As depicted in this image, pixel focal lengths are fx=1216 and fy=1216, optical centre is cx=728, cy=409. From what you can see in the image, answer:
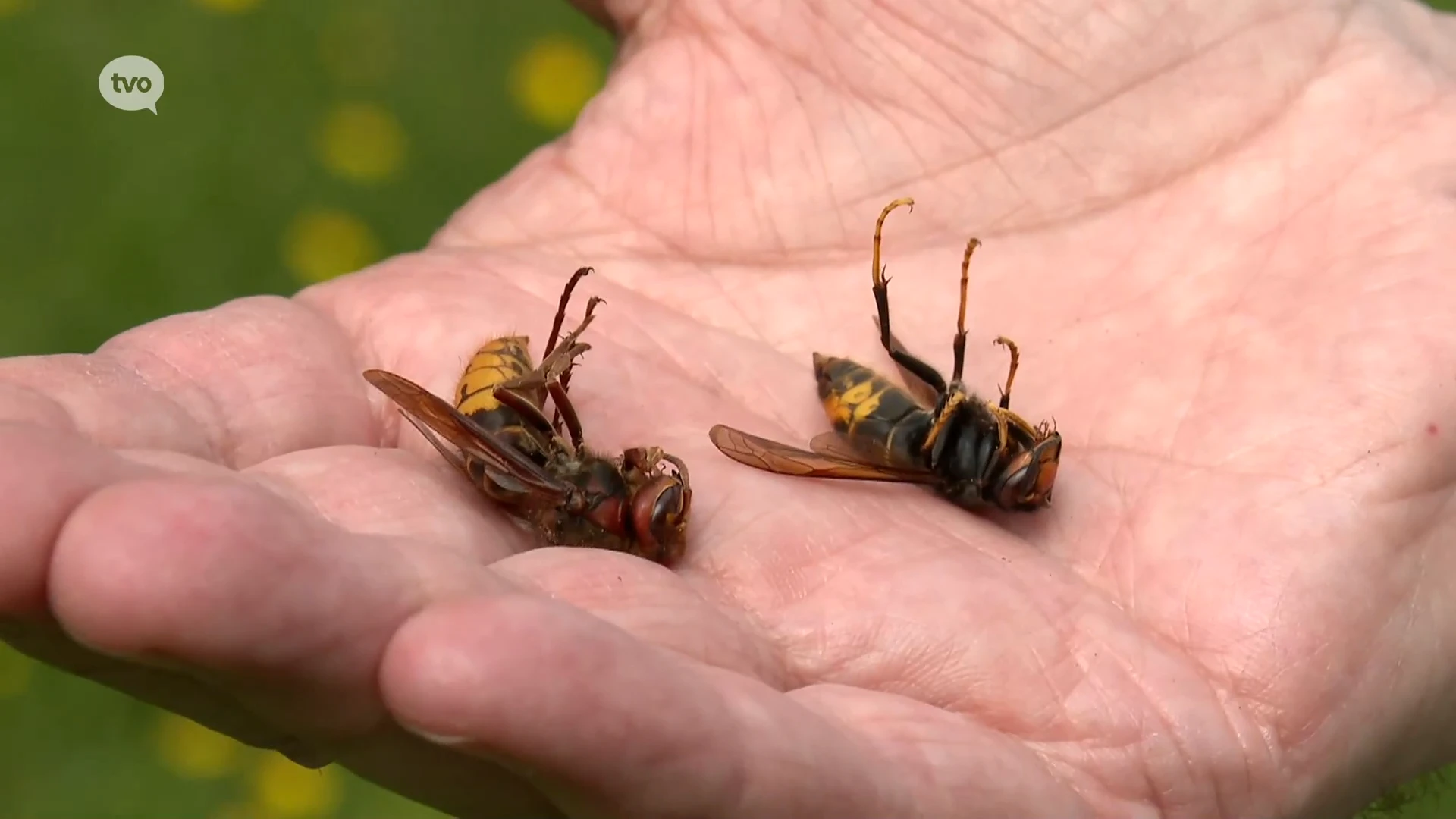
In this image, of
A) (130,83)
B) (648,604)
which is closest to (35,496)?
(648,604)

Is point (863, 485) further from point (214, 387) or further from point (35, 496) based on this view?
point (35, 496)

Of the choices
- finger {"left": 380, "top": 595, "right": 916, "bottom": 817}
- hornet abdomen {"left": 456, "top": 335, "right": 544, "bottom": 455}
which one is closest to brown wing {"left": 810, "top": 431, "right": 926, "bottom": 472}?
hornet abdomen {"left": 456, "top": 335, "right": 544, "bottom": 455}

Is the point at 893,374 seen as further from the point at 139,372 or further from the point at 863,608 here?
the point at 139,372

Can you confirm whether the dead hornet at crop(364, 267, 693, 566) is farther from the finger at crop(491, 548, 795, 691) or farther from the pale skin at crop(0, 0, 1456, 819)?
the finger at crop(491, 548, 795, 691)

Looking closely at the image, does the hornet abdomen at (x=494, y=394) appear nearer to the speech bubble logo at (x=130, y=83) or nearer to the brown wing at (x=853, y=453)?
the brown wing at (x=853, y=453)

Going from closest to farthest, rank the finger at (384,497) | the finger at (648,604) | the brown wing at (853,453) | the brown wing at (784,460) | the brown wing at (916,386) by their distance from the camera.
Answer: the finger at (648,604)
the finger at (384,497)
the brown wing at (784,460)
the brown wing at (853,453)
the brown wing at (916,386)

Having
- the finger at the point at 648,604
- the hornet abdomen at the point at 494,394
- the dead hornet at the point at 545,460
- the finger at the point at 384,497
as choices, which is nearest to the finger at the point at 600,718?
the finger at the point at 648,604

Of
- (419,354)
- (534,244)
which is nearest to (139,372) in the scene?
(419,354)
